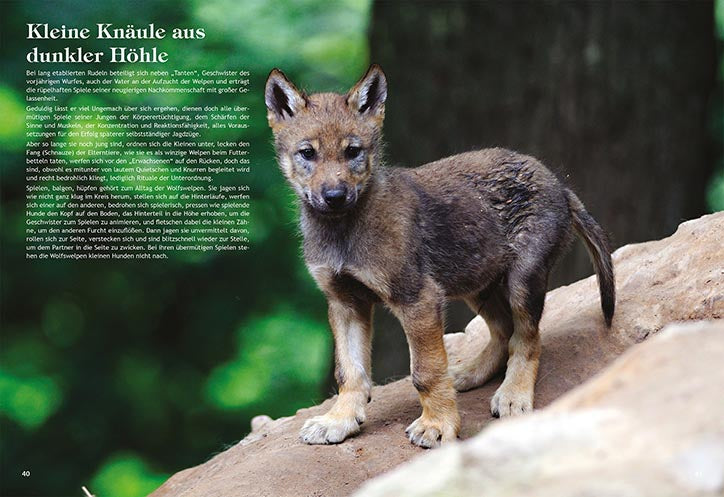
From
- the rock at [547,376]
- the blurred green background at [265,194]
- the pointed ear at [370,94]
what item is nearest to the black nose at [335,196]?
the pointed ear at [370,94]

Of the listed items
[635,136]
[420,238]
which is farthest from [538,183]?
[635,136]

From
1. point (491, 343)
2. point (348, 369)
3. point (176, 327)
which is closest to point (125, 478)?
point (176, 327)

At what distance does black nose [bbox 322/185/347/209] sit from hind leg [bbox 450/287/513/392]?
1346mm

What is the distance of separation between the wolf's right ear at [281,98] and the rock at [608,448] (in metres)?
3.39

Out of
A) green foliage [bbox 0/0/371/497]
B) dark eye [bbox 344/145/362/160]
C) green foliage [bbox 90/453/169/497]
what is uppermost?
dark eye [bbox 344/145/362/160]

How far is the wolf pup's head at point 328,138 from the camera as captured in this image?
5340mm

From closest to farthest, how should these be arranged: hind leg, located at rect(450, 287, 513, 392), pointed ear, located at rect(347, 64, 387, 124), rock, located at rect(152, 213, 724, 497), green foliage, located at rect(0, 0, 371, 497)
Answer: rock, located at rect(152, 213, 724, 497) < pointed ear, located at rect(347, 64, 387, 124) < hind leg, located at rect(450, 287, 513, 392) < green foliage, located at rect(0, 0, 371, 497)

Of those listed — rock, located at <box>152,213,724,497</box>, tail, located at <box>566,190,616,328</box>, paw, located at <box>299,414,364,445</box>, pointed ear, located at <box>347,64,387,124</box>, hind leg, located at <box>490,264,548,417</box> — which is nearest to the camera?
rock, located at <box>152,213,724,497</box>

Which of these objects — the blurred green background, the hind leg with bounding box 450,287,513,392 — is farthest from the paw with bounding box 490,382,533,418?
the blurred green background

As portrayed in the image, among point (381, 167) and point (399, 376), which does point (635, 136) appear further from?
point (381, 167)

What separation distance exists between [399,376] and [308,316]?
213cm

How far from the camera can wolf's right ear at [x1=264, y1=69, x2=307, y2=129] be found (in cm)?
567

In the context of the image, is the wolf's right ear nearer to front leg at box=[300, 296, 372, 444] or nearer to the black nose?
the black nose

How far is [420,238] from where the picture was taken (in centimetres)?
559
